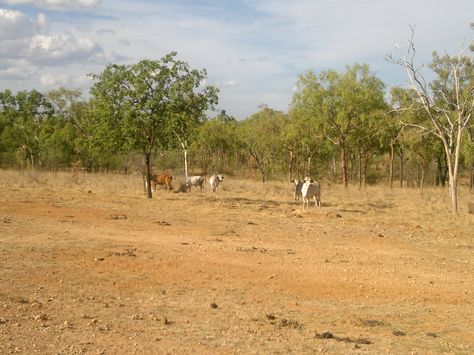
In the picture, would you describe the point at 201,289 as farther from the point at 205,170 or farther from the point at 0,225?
the point at 205,170

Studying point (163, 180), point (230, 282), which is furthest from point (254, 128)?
point (230, 282)

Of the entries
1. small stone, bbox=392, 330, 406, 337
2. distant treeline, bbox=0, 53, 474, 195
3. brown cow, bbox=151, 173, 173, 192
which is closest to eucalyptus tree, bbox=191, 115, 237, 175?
distant treeline, bbox=0, 53, 474, 195

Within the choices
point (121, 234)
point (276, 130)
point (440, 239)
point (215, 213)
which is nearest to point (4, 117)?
point (276, 130)

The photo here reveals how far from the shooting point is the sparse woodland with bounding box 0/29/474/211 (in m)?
25.6

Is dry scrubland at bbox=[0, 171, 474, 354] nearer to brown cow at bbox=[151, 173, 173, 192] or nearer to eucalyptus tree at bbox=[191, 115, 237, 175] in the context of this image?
brown cow at bbox=[151, 173, 173, 192]

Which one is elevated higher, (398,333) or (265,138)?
(265,138)

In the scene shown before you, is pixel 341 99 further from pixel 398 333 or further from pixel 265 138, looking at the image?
pixel 398 333

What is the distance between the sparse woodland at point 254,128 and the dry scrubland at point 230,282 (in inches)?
198

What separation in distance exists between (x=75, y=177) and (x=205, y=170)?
2068 centimetres

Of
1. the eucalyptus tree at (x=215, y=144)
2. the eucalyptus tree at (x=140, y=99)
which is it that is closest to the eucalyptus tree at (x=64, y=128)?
the eucalyptus tree at (x=215, y=144)

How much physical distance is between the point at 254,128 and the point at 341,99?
Answer: 13622mm

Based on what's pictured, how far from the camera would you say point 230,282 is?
11328mm

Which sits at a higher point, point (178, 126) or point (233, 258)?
point (178, 126)

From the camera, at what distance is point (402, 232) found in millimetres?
19250
